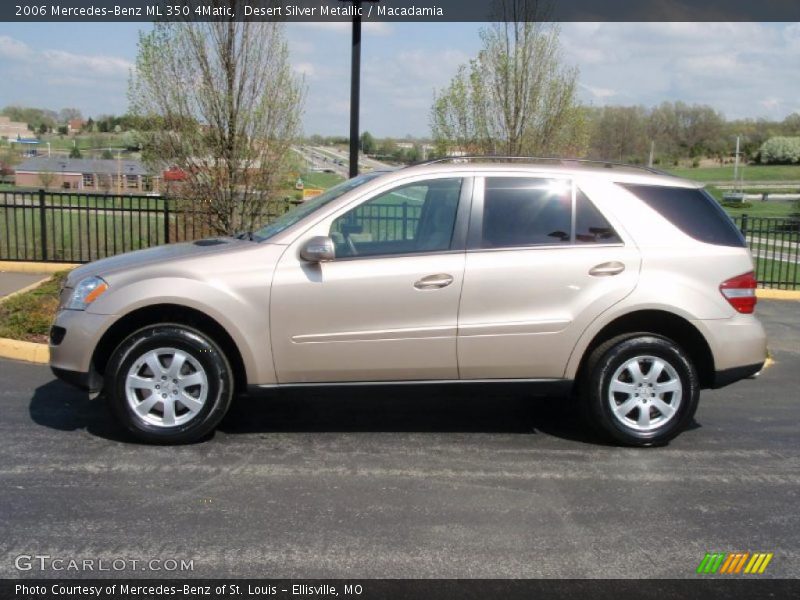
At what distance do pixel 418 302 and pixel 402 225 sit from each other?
624 millimetres

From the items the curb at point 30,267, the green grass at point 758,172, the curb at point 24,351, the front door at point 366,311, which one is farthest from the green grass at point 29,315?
the green grass at point 758,172

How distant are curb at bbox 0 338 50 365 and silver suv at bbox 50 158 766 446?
2.33 meters

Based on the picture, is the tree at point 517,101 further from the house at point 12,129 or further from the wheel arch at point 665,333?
the house at point 12,129

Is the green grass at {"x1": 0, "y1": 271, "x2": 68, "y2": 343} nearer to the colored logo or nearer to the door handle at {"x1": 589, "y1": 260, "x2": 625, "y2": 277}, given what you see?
the door handle at {"x1": 589, "y1": 260, "x2": 625, "y2": 277}

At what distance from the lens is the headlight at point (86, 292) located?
16.7ft

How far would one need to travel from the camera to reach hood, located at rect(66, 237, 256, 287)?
204 inches

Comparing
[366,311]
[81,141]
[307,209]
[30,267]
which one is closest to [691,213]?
[366,311]

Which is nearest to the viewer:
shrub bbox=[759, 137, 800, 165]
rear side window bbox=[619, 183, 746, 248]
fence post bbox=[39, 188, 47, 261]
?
rear side window bbox=[619, 183, 746, 248]

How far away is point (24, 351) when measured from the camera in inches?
290

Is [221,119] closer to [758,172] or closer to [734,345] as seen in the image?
[734,345]

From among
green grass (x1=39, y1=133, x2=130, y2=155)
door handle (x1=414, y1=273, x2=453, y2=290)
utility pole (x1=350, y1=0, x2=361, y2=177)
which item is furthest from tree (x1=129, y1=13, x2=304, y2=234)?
green grass (x1=39, y1=133, x2=130, y2=155)

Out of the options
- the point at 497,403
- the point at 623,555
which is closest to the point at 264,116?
the point at 497,403

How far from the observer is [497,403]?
6.45 m
